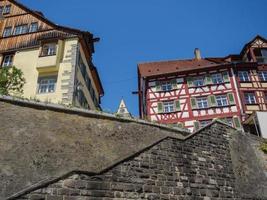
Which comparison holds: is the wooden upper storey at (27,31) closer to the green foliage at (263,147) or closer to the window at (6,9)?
the window at (6,9)

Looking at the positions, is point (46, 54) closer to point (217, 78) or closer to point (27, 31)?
point (27, 31)

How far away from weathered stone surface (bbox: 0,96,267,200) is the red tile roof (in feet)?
56.0

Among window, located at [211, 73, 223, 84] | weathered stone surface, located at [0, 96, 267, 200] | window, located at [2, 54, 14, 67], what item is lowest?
weathered stone surface, located at [0, 96, 267, 200]

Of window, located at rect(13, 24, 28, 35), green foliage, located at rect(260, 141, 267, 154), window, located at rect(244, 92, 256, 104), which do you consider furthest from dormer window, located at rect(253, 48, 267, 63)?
window, located at rect(13, 24, 28, 35)

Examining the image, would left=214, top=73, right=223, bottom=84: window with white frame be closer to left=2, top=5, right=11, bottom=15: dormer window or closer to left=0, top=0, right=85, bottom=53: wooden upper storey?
left=0, top=0, right=85, bottom=53: wooden upper storey

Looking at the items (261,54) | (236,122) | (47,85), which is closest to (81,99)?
(47,85)

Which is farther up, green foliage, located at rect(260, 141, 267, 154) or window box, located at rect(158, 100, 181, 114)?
window box, located at rect(158, 100, 181, 114)

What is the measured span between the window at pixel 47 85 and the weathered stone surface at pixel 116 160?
7546 mm

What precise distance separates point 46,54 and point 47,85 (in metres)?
2.39

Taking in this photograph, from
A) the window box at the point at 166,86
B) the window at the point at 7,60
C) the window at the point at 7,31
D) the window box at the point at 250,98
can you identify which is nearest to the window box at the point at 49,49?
the window at the point at 7,60

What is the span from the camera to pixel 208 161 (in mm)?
8820

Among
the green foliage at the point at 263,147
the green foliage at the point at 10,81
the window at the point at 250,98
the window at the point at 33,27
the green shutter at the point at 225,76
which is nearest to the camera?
the green foliage at the point at 263,147

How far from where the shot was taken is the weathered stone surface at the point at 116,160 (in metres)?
6.15

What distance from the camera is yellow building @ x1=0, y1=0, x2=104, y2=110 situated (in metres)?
17.6
